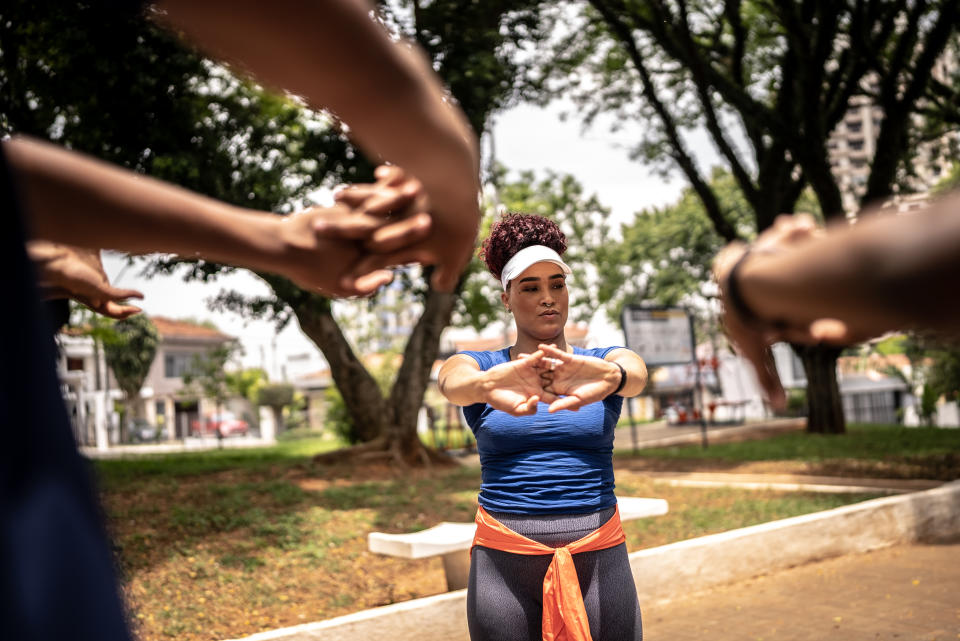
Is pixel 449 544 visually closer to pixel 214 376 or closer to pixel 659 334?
pixel 659 334

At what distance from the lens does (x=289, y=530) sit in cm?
891

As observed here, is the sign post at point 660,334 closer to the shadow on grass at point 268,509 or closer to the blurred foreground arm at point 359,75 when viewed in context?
the shadow on grass at point 268,509

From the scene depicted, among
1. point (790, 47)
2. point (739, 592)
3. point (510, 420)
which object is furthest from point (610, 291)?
point (510, 420)

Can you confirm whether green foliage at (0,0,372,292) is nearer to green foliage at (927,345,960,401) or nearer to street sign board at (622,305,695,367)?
street sign board at (622,305,695,367)

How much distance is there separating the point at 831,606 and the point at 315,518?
5.21m

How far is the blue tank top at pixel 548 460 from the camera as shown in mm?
3014

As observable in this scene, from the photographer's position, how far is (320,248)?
1521 mm

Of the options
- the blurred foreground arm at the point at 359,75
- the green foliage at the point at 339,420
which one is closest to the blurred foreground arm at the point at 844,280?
the blurred foreground arm at the point at 359,75

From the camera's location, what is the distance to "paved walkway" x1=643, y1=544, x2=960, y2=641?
6.16 meters

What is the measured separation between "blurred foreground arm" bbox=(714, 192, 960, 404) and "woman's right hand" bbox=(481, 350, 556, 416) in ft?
3.97

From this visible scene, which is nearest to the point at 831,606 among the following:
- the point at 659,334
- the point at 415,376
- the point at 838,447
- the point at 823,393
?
the point at 415,376

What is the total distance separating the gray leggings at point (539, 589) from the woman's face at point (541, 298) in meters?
0.65

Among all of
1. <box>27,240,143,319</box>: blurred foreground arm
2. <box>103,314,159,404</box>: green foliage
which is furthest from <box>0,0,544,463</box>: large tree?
<box>103,314,159,404</box>: green foliage

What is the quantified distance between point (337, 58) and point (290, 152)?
1307 cm
